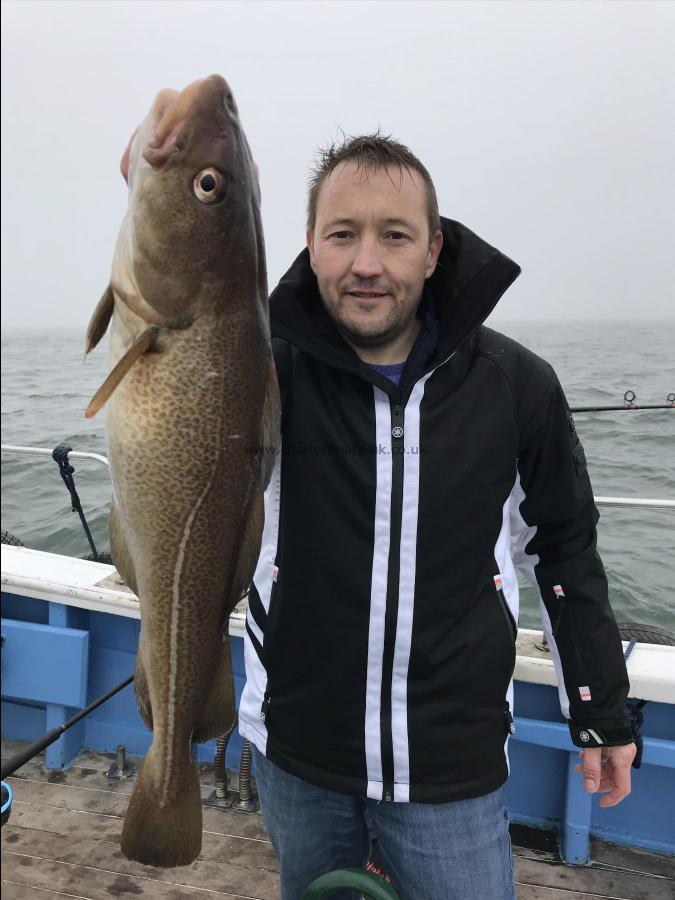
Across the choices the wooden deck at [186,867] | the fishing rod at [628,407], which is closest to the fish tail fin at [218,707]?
the wooden deck at [186,867]

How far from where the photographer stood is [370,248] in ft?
6.17

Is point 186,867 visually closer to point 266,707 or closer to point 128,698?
point 128,698

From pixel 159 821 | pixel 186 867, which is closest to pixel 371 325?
pixel 159 821

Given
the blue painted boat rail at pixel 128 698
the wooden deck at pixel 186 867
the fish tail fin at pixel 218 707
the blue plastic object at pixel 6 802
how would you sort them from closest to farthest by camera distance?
Answer: the fish tail fin at pixel 218 707 → the blue plastic object at pixel 6 802 → the wooden deck at pixel 186 867 → the blue painted boat rail at pixel 128 698

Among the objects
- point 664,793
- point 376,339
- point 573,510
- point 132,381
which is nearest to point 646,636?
point 664,793

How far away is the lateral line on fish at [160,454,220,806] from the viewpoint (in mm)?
1625

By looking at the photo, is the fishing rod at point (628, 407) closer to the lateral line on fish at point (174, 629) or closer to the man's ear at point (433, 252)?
the man's ear at point (433, 252)

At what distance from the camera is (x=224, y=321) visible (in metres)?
1.59

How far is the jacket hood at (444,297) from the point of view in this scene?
1982 mm

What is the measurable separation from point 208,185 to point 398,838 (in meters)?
1.81

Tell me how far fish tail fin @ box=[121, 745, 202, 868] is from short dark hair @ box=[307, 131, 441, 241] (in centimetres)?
160

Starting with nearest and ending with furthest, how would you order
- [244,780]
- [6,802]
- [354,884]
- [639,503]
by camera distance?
[354,884]
[6,802]
[639,503]
[244,780]

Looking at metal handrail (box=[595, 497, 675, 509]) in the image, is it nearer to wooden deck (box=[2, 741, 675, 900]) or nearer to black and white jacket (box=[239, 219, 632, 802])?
black and white jacket (box=[239, 219, 632, 802])

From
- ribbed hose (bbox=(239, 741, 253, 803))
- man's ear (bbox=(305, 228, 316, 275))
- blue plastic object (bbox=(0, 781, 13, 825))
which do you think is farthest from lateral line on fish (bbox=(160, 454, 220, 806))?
ribbed hose (bbox=(239, 741, 253, 803))
